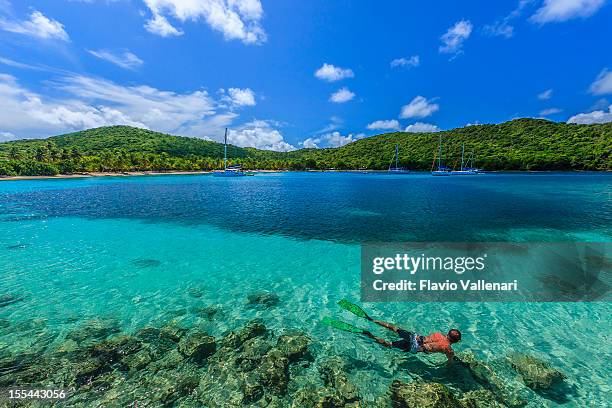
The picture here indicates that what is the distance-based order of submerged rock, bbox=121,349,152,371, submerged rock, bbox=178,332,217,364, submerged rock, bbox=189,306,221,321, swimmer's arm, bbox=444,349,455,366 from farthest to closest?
submerged rock, bbox=189,306,221,321 < submerged rock, bbox=178,332,217,364 < swimmer's arm, bbox=444,349,455,366 < submerged rock, bbox=121,349,152,371

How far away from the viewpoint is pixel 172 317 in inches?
416

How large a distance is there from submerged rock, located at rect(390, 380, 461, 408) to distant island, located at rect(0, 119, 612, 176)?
5101 inches

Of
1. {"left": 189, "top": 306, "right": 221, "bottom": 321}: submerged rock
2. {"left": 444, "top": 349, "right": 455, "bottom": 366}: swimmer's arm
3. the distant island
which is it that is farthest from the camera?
the distant island

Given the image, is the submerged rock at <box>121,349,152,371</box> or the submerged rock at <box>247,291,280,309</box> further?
the submerged rock at <box>247,291,280,309</box>

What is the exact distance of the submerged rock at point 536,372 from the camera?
23.5 ft

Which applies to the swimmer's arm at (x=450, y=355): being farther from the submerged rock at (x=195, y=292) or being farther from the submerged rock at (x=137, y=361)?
the submerged rock at (x=195, y=292)

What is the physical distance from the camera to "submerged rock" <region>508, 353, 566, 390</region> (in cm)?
715

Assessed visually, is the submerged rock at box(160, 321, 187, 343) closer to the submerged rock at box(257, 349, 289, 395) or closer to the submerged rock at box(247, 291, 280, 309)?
the submerged rock at box(247, 291, 280, 309)

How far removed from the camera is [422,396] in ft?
21.4

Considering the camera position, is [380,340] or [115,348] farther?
[380,340]

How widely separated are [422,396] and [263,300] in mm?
7314

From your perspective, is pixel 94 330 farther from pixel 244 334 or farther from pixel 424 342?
pixel 424 342

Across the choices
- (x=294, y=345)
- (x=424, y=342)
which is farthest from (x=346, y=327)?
(x=424, y=342)

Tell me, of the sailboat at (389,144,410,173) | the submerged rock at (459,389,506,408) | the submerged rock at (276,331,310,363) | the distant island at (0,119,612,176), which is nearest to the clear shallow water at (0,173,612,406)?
the submerged rock at (276,331,310,363)
